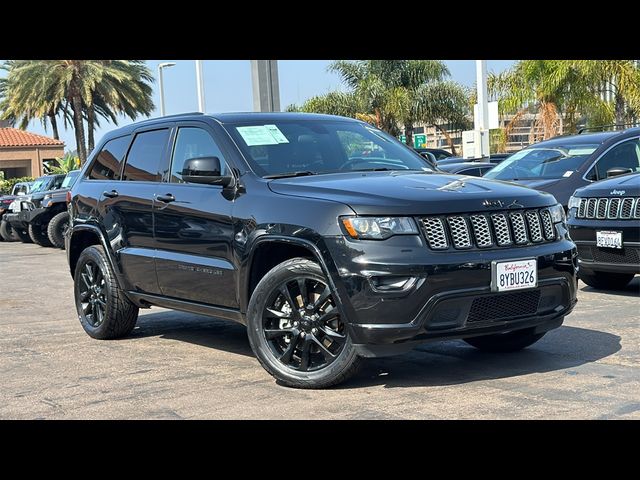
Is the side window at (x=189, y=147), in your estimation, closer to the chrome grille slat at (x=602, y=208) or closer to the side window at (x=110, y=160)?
the side window at (x=110, y=160)

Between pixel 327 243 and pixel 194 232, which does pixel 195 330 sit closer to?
pixel 194 232

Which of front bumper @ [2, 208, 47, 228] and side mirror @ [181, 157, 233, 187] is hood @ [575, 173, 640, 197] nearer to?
side mirror @ [181, 157, 233, 187]

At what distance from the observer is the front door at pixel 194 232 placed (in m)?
6.29

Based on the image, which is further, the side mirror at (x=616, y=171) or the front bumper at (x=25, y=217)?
the front bumper at (x=25, y=217)

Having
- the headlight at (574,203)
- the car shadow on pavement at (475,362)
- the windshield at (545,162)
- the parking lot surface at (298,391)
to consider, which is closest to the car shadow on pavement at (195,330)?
the parking lot surface at (298,391)

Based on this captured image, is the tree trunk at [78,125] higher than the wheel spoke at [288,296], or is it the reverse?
the tree trunk at [78,125]

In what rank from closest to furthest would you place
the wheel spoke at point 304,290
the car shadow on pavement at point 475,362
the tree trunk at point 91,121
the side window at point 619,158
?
the wheel spoke at point 304,290, the car shadow on pavement at point 475,362, the side window at point 619,158, the tree trunk at point 91,121

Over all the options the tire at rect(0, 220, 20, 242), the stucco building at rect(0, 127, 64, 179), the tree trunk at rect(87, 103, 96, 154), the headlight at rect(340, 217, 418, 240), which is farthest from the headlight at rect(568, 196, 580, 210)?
the stucco building at rect(0, 127, 64, 179)

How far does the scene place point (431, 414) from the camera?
5008 millimetres

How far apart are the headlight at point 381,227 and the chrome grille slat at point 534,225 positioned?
34.5 inches

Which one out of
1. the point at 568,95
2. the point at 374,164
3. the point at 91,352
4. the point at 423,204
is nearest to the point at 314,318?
the point at 423,204

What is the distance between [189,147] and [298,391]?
2199 millimetres

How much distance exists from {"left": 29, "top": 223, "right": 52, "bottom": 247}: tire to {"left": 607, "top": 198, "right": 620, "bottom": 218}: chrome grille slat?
16.0 meters
